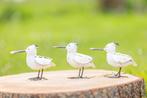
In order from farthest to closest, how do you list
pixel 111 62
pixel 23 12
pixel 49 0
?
pixel 49 0 < pixel 23 12 < pixel 111 62

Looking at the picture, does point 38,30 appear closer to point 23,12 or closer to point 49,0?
point 23,12

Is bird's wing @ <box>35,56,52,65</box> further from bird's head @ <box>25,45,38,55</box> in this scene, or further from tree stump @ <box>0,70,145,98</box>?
tree stump @ <box>0,70,145,98</box>

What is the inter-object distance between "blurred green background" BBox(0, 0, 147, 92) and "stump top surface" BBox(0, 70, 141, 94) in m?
1.55

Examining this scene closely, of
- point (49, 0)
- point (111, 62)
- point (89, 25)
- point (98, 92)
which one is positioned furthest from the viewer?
point (49, 0)

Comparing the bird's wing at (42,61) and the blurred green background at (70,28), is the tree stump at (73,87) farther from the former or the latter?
the blurred green background at (70,28)

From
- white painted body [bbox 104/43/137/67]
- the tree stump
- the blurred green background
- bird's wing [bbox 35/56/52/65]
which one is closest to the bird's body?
bird's wing [bbox 35/56/52/65]

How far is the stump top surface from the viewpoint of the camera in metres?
6.23

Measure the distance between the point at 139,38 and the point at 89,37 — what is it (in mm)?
1305

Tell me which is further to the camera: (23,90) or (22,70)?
(22,70)

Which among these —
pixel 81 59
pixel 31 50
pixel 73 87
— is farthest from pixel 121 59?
pixel 31 50

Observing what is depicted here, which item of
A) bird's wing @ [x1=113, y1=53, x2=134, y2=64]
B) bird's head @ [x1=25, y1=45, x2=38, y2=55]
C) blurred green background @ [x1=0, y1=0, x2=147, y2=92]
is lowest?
blurred green background @ [x1=0, y1=0, x2=147, y2=92]

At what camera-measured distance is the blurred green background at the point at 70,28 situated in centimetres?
1131

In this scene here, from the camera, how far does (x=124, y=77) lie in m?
6.80

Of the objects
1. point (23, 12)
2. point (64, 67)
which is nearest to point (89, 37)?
point (64, 67)
